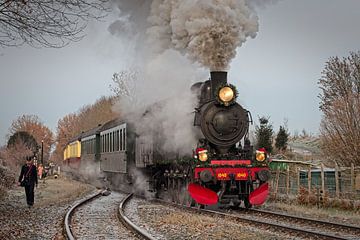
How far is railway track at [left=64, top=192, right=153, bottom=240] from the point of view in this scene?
9336 mm

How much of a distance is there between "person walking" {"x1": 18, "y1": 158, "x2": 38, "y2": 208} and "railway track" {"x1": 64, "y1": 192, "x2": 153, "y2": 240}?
1.49 metres

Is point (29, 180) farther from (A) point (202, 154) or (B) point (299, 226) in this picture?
(B) point (299, 226)

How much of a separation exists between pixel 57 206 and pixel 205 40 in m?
6.99

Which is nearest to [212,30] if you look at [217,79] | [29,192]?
[217,79]

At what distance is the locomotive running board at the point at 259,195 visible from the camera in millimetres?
12742

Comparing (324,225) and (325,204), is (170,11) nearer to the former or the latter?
(325,204)

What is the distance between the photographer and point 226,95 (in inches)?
503

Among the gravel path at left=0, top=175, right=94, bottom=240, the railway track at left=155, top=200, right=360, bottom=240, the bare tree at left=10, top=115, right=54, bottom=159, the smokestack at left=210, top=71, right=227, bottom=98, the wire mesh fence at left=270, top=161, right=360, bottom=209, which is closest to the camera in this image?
the railway track at left=155, top=200, right=360, bottom=240

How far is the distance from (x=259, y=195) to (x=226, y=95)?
2.72m

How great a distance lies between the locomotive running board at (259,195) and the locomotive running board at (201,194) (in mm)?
940

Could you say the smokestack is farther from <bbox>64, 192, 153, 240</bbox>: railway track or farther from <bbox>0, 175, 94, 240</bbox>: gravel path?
<bbox>0, 175, 94, 240</bbox>: gravel path

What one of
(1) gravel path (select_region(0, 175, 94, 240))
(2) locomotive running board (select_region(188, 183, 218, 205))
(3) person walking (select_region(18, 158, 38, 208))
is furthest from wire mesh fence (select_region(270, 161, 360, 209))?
(3) person walking (select_region(18, 158, 38, 208))

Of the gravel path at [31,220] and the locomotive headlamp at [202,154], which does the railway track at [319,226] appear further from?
the gravel path at [31,220]

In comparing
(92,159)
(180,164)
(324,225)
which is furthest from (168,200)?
(92,159)
